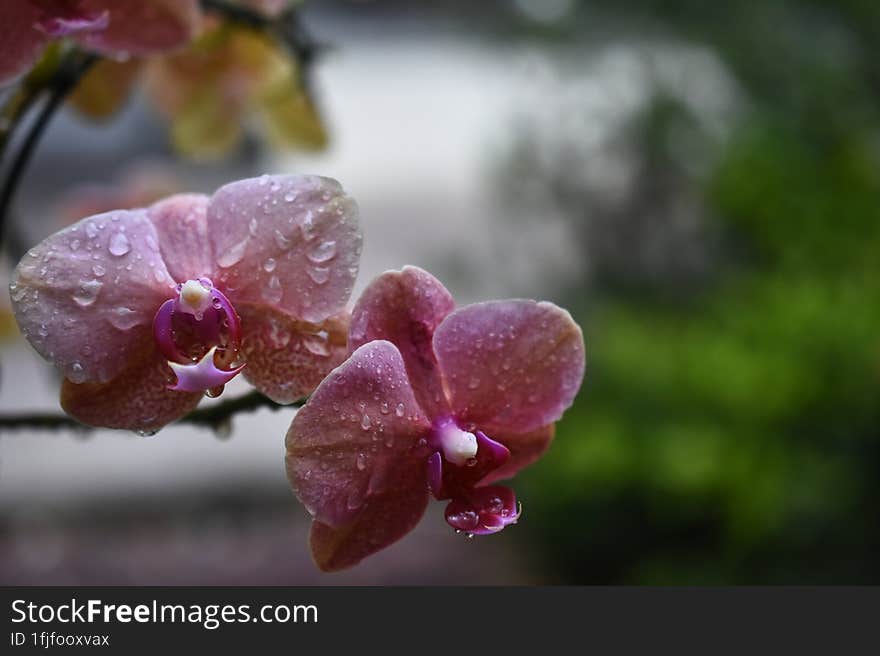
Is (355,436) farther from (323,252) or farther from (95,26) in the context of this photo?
(95,26)

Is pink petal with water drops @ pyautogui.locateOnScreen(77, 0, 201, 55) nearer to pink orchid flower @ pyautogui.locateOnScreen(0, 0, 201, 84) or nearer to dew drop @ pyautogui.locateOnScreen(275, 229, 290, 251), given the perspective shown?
pink orchid flower @ pyautogui.locateOnScreen(0, 0, 201, 84)

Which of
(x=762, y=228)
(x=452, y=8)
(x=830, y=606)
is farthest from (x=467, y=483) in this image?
(x=452, y=8)

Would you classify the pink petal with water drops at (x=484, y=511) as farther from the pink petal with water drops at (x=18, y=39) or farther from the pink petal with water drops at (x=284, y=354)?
the pink petal with water drops at (x=18, y=39)

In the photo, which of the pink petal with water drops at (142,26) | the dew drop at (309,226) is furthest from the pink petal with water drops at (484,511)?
the pink petal with water drops at (142,26)

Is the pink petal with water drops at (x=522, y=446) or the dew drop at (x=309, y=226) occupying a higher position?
the dew drop at (x=309, y=226)

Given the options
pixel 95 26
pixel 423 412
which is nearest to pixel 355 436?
pixel 423 412

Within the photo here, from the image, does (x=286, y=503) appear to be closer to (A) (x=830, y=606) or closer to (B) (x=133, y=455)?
(B) (x=133, y=455)

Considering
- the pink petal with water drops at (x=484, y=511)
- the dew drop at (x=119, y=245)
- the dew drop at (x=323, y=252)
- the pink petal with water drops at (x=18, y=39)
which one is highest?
the pink petal with water drops at (x=18, y=39)

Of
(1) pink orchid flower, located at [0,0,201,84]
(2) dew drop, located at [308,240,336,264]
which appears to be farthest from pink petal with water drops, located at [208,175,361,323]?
(1) pink orchid flower, located at [0,0,201,84]
